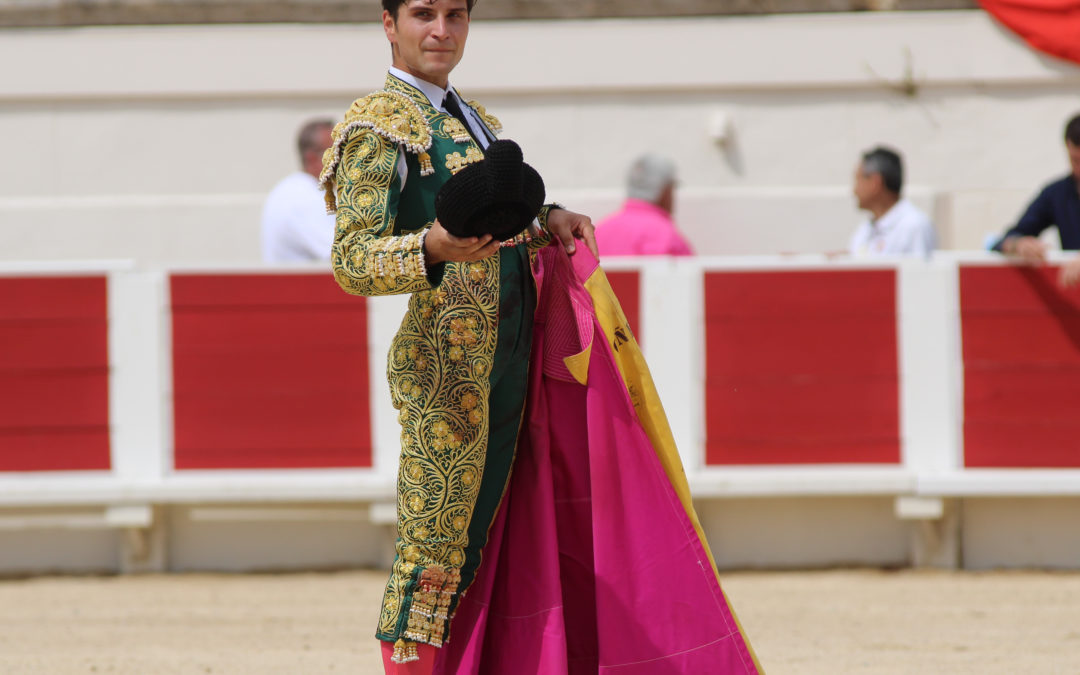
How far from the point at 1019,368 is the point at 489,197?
360 cm

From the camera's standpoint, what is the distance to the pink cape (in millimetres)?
2723

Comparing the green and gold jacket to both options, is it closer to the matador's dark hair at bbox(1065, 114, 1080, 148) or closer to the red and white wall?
the red and white wall

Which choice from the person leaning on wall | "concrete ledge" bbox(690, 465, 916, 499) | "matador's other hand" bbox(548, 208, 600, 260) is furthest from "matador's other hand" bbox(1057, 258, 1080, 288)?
"matador's other hand" bbox(548, 208, 600, 260)

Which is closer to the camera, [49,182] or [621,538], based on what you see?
[621,538]

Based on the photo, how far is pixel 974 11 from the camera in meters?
7.36

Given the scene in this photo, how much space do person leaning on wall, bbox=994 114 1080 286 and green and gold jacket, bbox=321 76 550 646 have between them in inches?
123

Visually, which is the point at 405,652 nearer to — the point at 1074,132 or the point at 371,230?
the point at 371,230

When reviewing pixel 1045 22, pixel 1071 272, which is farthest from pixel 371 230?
pixel 1045 22

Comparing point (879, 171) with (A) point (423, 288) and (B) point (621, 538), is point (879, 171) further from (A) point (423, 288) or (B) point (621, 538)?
(A) point (423, 288)

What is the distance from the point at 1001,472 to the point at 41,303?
344cm

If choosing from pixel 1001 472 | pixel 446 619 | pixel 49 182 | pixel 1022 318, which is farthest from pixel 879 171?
pixel 49 182

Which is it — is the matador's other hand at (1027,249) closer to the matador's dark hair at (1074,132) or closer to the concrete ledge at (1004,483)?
the matador's dark hair at (1074,132)

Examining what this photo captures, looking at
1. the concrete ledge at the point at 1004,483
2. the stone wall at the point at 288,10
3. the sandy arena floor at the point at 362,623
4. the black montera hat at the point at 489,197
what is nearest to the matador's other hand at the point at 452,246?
the black montera hat at the point at 489,197

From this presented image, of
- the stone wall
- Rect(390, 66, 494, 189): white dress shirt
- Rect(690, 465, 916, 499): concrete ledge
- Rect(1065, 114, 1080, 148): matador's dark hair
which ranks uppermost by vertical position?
the stone wall
